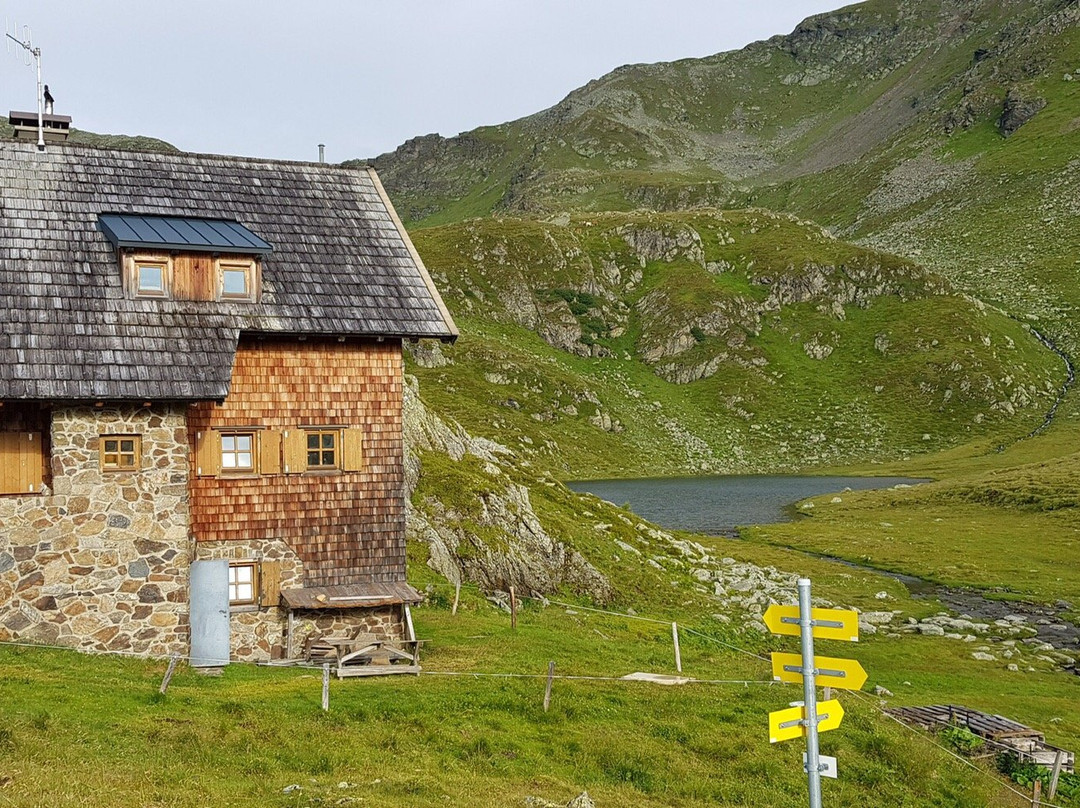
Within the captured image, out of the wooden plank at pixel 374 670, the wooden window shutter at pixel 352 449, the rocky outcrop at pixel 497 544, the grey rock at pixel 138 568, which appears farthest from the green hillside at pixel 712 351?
the grey rock at pixel 138 568

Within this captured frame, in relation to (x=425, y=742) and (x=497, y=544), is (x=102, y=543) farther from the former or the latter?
(x=497, y=544)

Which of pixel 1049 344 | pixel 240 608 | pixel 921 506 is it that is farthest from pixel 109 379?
pixel 1049 344

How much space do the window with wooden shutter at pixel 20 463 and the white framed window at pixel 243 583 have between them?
17.2 ft

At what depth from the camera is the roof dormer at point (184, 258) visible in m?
24.4

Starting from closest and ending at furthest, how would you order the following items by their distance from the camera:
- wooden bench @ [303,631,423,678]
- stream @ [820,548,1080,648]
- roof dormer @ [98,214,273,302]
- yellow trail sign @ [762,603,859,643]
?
yellow trail sign @ [762,603,859,643]
wooden bench @ [303,631,423,678]
roof dormer @ [98,214,273,302]
stream @ [820,548,1080,648]

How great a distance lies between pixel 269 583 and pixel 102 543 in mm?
4364

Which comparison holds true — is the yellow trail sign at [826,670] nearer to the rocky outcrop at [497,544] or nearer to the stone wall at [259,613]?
the stone wall at [259,613]

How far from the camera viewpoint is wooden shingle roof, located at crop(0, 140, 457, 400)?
22.9m

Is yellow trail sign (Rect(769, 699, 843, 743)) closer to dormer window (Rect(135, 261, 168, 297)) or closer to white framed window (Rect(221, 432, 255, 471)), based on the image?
white framed window (Rect(221, 432, 255, 471))

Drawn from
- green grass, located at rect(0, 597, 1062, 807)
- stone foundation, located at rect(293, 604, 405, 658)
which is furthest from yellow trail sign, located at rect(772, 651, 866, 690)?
stone foundation, located at rect(293, 604, 405, 658)

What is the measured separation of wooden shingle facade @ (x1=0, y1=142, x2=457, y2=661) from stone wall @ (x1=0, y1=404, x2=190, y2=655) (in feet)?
0.14

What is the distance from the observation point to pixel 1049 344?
155250 mm

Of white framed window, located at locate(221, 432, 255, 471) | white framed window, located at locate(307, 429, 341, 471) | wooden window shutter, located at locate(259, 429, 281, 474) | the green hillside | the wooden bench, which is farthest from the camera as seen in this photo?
the green hillside

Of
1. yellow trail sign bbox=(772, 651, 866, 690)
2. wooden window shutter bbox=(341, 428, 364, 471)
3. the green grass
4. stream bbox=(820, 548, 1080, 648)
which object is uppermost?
wooden window shutter bbox=(341, 428, 364, 471)
